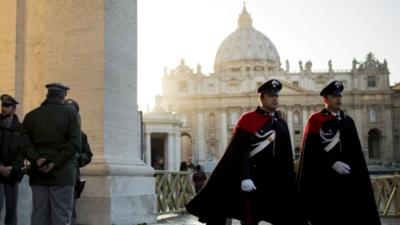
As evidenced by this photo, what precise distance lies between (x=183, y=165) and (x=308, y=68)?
7914 cm

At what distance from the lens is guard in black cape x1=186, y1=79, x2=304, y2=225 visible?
5.79m

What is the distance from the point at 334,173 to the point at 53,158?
304cm

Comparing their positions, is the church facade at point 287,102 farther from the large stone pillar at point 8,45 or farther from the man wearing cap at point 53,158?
the man wearing cap at point 53,158

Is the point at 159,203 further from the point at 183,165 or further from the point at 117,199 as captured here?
the point at 183,165

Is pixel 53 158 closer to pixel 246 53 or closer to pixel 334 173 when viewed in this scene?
pixel 334 173

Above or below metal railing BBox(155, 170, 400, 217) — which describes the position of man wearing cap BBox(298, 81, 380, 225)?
above

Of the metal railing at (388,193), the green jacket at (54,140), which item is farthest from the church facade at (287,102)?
the green jacket at (54,140)

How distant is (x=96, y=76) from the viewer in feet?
27.5

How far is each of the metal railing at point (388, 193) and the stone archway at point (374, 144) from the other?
261ft

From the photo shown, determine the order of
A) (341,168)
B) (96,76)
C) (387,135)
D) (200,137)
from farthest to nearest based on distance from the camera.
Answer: (200,137)
(387,135)
(96,76)
(341,168)

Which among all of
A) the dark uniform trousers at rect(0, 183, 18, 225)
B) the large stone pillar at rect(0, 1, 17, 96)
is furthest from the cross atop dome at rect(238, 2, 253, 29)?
the dark uniform trousers at rect(0, 183, 18, 225)

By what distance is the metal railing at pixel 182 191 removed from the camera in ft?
42.4

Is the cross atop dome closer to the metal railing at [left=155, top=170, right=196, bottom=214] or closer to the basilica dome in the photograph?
the basilica dome

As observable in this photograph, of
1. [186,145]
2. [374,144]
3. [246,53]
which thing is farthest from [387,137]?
[246,53]
